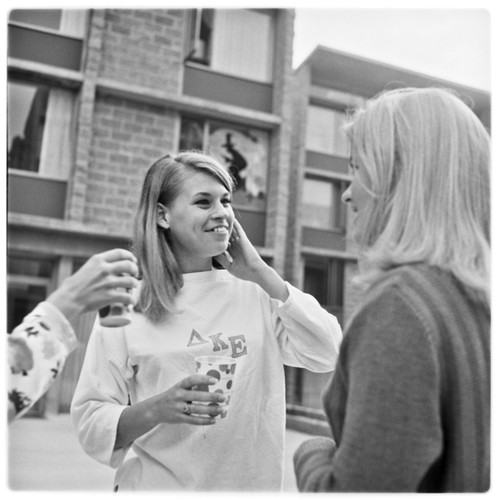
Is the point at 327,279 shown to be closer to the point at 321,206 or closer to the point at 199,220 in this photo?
the point at 321,206

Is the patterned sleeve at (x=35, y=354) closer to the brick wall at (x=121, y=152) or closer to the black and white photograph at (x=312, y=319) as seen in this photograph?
the black and white photograph at (x=312, y=319)

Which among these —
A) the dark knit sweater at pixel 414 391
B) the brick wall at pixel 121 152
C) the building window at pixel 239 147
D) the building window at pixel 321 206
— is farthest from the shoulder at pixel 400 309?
the building window at pixel 321 206

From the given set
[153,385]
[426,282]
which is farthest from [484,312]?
[153,385]

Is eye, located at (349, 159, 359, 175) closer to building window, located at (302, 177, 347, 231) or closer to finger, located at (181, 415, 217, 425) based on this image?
finger, located at (181, 415, 217, 425)

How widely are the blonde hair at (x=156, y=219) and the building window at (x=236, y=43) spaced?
2.53 feet

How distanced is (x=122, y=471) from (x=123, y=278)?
0.44 m

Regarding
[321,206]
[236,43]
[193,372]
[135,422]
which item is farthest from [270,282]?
[321,206]

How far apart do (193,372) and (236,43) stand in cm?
204

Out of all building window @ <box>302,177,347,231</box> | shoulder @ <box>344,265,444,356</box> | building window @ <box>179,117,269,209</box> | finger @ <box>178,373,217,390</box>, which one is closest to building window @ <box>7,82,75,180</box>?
building window @ <box>179,117,269,209</box>

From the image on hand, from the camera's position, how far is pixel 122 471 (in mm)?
953

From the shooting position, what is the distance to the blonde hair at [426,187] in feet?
1.97

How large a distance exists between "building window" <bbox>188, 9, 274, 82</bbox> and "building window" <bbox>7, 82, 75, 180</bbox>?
2.98 ft

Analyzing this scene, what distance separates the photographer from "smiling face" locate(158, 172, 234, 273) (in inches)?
40.2
